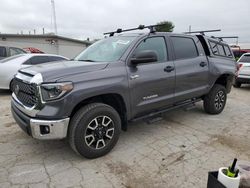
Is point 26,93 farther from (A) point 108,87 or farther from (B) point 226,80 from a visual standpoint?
(B) point 226,80


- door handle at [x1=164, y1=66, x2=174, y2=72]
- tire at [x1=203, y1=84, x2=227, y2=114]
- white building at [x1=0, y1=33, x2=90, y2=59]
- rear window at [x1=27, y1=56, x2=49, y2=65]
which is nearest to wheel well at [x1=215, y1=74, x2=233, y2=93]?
tire at [x1=203, y1=84, x2=227, y2=114]

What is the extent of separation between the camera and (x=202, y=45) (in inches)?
200

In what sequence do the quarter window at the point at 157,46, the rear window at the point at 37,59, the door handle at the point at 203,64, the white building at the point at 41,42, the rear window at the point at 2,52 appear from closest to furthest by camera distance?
the quarter window at the point at 157,46
the door handle at the point at 203,64
the rear window at the point at 37,59
the rear window at the point at 2,52
the white building at the point at 41,42

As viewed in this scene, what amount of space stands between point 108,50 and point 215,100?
119 inches

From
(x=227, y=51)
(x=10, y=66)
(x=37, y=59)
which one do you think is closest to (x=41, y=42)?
(x=37, y=59)

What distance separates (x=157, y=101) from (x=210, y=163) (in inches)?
52.2

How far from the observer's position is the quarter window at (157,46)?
3.88m

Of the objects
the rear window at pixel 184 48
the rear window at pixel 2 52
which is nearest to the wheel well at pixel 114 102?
the rear window at pixel 184 48

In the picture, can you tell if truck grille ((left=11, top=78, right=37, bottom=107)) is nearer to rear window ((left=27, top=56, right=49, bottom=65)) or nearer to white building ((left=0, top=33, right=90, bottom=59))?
rear window ((left=27, top=56, right=49, bottom=65))

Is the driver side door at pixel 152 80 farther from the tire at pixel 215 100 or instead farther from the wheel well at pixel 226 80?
the wheel well at pixel 226 80

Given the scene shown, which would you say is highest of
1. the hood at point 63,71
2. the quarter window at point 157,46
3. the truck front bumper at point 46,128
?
the quarter window at point 157,46

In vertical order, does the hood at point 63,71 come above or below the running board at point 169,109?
above

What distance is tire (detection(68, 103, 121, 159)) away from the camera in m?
2.99

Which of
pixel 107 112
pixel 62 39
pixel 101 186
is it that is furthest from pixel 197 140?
pixel 62 39
